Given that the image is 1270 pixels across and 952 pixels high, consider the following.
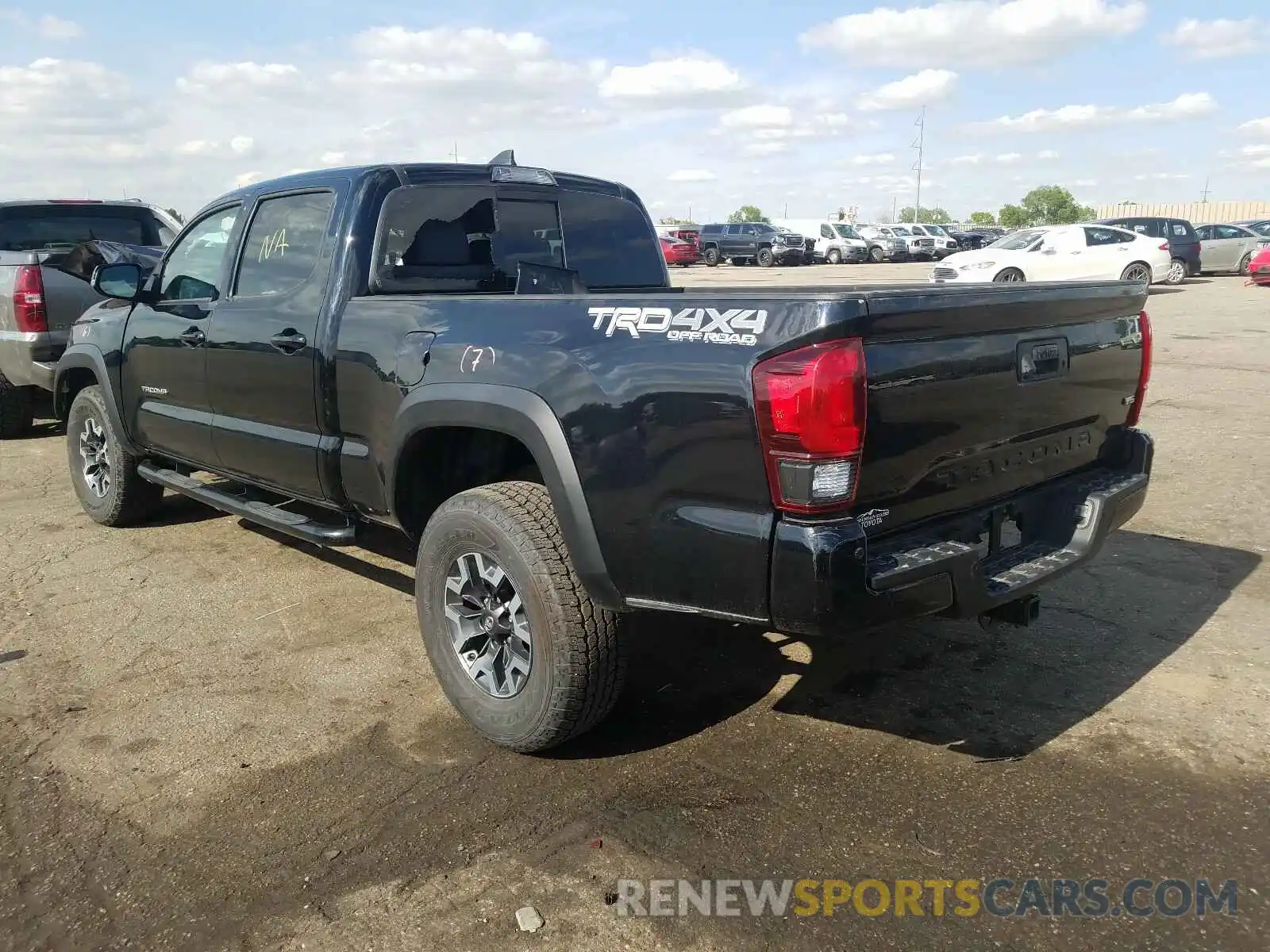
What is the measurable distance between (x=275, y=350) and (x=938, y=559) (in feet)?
9.22

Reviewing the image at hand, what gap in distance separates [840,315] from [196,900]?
7.25ft

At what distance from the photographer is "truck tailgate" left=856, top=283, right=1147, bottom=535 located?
2.60m

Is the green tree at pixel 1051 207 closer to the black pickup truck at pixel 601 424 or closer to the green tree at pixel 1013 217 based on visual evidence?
the green tree at pixel 1013 217

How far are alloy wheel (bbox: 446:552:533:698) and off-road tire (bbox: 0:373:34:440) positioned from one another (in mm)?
6881

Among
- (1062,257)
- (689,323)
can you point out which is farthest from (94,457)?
(1062,257)

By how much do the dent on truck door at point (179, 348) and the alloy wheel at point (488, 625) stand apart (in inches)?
79.4

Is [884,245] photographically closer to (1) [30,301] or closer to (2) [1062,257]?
(2) [1062,257]

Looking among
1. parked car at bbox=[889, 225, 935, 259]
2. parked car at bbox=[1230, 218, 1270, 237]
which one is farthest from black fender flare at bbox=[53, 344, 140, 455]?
parked car at bbox=[889, 225, 935, 259]

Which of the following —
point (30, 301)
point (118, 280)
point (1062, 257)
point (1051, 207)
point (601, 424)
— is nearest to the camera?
→ point (601, 424)

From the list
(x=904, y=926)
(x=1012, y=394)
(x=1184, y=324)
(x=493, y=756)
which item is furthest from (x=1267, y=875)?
(x=1184, y=324)

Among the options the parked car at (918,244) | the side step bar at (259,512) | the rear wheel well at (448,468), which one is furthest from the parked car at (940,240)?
the rear wheel well at (448,468)

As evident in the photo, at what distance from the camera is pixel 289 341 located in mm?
4027

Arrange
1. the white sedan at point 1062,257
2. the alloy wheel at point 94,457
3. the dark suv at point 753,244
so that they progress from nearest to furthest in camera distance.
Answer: the alloy wheel at point 94,457 → the white sedan at point 1062,257 → the dark suv at point 753,244

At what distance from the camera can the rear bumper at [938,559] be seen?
2506mm
